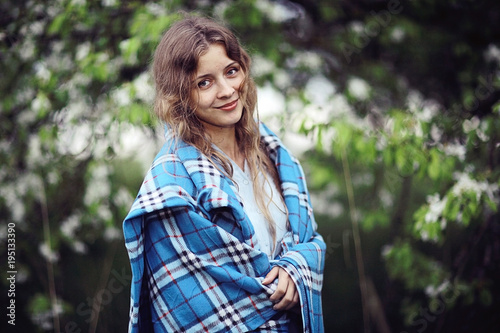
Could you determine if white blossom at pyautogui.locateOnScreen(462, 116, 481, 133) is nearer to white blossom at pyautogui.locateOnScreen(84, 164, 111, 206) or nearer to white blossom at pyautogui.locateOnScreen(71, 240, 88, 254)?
white blossom at pyautogui.locateOnScreen(84, 164, 111, 206)

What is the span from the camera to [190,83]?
50.7 inches

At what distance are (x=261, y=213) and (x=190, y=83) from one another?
0.41 metres

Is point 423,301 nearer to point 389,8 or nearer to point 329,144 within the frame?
point 329,144

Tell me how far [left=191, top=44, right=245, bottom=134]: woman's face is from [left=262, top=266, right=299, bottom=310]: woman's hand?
425mm

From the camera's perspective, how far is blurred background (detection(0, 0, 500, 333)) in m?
2.14

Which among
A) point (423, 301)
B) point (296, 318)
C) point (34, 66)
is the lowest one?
point (423, 301)

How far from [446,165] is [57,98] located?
6.16 ft

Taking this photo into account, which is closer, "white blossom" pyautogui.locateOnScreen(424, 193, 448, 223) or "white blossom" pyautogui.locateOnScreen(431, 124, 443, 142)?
"white blossom" pyautogui.locateOnScreen(424, 193, 448, 223)

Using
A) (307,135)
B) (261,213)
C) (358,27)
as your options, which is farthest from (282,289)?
(358,27)

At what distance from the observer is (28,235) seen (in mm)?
2752

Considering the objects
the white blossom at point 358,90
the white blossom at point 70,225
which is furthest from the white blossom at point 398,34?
the white blossom at point 70,225

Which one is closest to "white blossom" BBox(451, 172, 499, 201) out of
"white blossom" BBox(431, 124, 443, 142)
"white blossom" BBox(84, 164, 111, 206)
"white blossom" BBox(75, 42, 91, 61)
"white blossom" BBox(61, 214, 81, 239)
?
"white blossom" BBox(431, 124, 443, 142)

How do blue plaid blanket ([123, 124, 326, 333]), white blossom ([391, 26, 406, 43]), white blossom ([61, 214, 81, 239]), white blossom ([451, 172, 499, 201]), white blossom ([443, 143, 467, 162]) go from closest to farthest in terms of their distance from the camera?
blue plaid blanket ([123, 124, 326, 333])
white blossom ([451, 172, 499, 201])
white blossom ([443, 143, 467, 162])
white blossom ([61, 214, 81, 239])
white blossom ([391, 26, 406, 43])

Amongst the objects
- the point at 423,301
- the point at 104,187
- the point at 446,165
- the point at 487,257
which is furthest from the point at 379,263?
the point at 104,187
